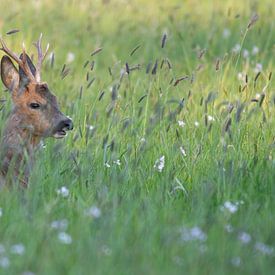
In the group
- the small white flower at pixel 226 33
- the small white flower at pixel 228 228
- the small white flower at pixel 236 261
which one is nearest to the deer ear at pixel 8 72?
the small white flower at pixel 228 228

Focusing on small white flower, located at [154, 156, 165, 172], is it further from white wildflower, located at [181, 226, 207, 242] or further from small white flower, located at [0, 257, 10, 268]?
small white flower, located at [0, 257, 10, 268]

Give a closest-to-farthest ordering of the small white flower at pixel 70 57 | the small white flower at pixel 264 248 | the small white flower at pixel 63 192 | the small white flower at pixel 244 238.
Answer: the small white flower at pixel 264 248
the small white flower at pixel 244 238
the small white flower at pixel 63 192
the small white flower at pixel 70 57

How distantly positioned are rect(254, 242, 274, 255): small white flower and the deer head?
244cm

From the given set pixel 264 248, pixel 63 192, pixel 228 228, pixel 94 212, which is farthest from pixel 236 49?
pixel 264 248

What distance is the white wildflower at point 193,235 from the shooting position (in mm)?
5898

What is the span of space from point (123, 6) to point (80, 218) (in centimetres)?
791

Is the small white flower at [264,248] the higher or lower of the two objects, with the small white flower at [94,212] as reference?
lower

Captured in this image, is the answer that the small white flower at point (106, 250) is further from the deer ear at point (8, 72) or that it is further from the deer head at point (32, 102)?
the deer ear at point (8, 72)

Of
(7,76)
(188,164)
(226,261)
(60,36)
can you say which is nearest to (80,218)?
(226,261)

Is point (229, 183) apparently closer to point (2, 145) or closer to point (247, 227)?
point (247, 227)

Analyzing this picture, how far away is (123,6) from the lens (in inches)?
545

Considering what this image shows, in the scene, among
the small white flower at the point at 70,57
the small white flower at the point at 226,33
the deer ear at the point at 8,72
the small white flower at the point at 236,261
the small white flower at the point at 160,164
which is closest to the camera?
the small white flower at the point at 236,261

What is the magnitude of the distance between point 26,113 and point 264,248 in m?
2.82

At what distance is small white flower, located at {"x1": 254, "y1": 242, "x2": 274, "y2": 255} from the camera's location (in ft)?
19.2
